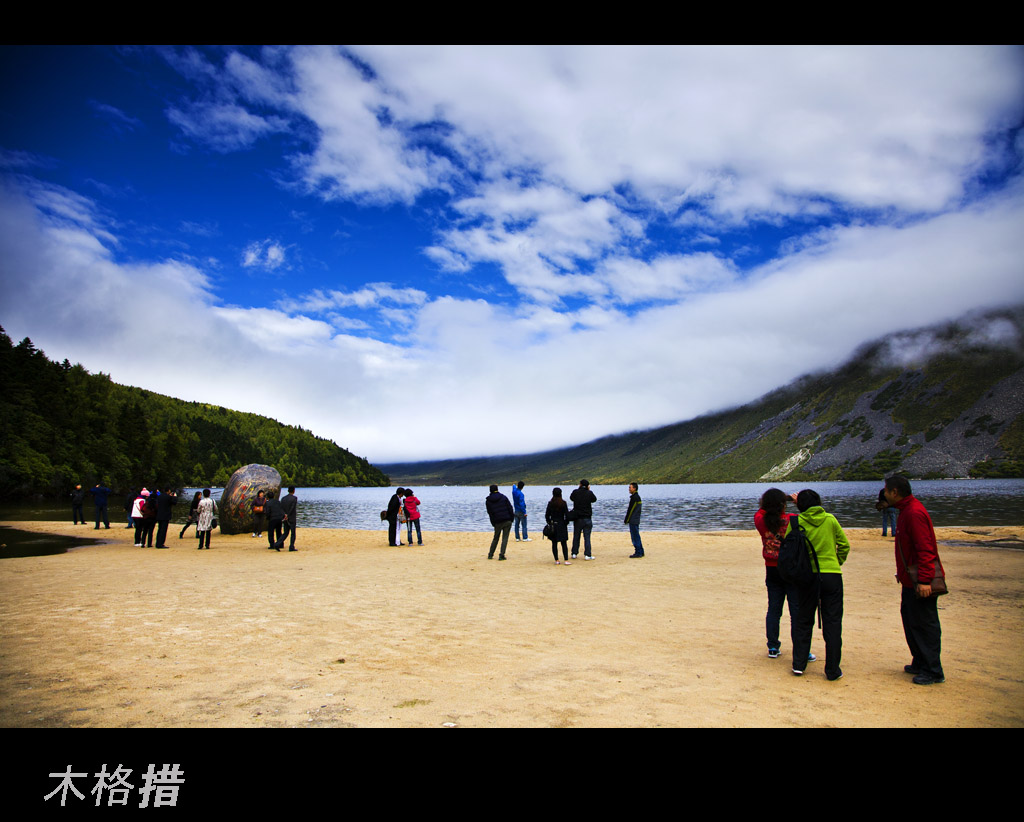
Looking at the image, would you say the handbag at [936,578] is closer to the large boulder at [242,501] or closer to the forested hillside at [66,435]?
the large boulder at [242,501]

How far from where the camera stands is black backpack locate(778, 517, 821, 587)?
22.6 ft

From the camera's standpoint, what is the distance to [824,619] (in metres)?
6.86

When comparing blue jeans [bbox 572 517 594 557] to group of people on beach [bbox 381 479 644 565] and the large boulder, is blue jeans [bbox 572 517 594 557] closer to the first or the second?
group of people on beach [bbox 381 479 644 565]

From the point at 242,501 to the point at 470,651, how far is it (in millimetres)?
24466

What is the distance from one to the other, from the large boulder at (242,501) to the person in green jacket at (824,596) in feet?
86.4

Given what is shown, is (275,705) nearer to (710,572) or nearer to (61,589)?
(61,589)

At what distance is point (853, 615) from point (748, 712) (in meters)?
6.66

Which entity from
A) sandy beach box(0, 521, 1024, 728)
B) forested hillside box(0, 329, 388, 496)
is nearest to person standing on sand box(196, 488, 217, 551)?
sandy beach box(0, 521, 1024, 728)

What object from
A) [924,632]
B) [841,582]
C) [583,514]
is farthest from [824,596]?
[583,514]

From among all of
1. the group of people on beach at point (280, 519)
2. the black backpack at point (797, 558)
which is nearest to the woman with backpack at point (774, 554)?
the black backpack at point (797, 558)

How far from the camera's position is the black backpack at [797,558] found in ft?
22.6

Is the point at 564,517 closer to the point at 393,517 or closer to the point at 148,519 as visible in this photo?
the point at 393,517
